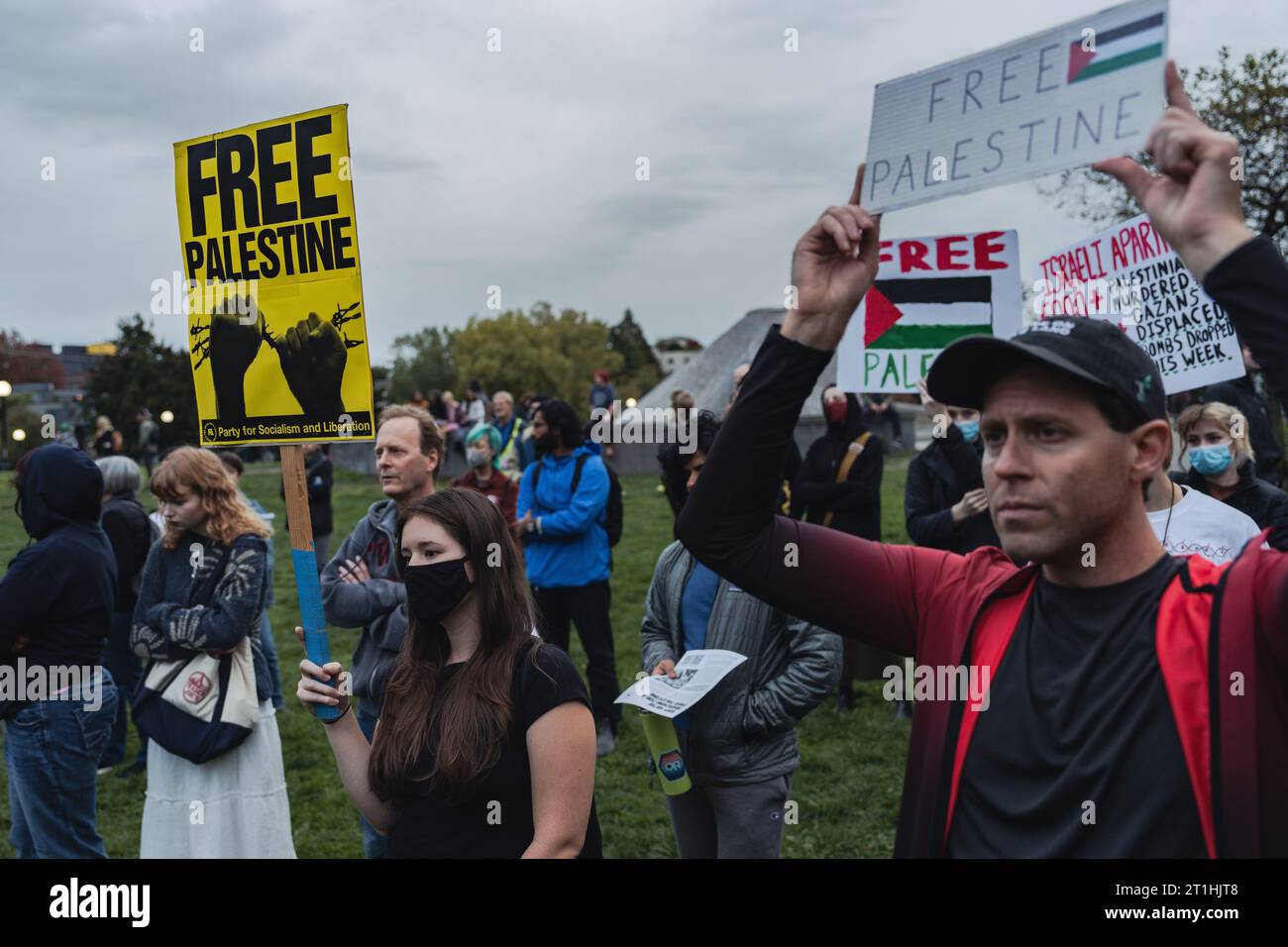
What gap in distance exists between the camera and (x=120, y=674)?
25.4 ft

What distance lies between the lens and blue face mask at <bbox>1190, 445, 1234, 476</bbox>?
5.00 metres

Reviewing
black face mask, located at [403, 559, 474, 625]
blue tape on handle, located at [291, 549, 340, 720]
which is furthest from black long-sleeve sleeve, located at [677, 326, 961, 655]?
blue tape on handle, located at [291, 549, 340, 720]

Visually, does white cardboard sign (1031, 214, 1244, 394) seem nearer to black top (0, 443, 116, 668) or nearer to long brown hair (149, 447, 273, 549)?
long brown hair (149, 447, 273, 549)

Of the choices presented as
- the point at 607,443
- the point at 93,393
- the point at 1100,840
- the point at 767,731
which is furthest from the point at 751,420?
the point at 93,393

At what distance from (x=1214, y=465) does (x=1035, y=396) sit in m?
3.67

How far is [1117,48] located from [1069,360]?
0.48 meters

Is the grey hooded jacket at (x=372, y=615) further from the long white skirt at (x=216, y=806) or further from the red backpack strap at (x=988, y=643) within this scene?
the red backpack strap at (x=988, y=643)

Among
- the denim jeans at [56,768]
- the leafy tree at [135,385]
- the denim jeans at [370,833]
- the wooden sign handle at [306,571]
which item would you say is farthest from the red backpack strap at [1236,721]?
the leafy tree at [135,385]

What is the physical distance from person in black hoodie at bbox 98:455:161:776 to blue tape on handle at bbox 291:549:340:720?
14.3ft

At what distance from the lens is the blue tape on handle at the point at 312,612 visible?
3.16 m

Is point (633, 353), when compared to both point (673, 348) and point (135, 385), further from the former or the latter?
point (135, 385)

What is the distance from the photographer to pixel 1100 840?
1.72 metres

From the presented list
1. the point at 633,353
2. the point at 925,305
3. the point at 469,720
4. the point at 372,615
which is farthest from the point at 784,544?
the point at 633,353

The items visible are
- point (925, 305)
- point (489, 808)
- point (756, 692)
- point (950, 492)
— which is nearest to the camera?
point (489, 808)
